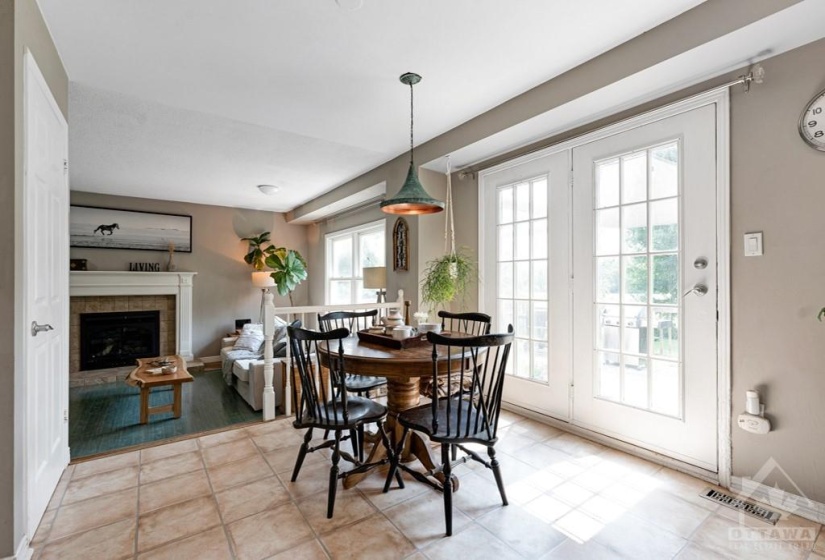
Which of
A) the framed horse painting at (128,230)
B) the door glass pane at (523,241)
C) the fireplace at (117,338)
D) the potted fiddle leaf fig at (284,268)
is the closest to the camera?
the door glass pane at (523,241)

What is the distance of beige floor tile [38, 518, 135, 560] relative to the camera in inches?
68.3

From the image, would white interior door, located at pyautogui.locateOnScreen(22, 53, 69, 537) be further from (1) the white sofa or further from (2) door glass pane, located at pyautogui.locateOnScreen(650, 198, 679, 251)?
(2) door glass pane, located at pyautogui.locateOnScreen(650, 198, 679, 251)

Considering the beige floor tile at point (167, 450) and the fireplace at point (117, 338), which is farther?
the fireplace at point (117, 338)

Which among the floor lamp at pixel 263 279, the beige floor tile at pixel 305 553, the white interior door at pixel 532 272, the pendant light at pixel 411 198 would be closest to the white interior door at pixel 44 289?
the beige floor tile at pixel 305 553

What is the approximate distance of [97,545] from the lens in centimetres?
181

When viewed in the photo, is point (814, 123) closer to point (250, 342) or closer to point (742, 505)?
point (742, 505)

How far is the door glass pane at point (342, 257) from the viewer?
21.4ft

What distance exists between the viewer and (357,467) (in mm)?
2250

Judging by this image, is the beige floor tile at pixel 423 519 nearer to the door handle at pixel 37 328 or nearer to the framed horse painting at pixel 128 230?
the door handle at pixel 37 328

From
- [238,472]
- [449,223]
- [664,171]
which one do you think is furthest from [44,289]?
[664,171]

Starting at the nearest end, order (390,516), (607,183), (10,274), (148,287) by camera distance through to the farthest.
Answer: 1. (10,274)
2. (390,516)
3. (607,183)
4. (148,287)

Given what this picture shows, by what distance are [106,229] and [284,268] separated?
2.47 metres

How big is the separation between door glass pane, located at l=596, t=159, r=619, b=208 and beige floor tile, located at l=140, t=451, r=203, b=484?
10.6 ft

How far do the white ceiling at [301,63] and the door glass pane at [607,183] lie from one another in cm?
72
